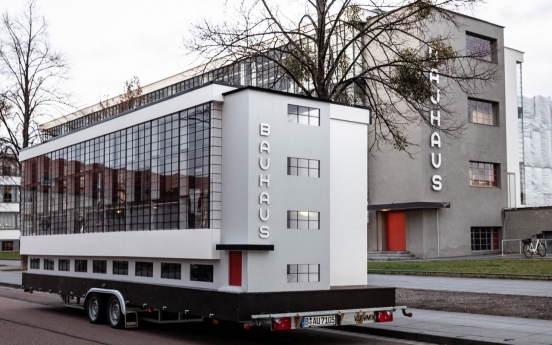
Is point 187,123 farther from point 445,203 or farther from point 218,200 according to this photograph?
point 445,203

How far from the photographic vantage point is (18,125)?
33125 mm

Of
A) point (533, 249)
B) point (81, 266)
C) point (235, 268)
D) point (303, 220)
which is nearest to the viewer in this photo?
point (235, 268)

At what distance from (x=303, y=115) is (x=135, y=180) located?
378 cm

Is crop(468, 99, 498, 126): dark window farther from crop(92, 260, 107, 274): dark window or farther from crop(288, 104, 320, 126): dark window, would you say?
crop(288, 104, 320, 126): dark window

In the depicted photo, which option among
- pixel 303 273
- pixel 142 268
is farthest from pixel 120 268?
pixel 303 273

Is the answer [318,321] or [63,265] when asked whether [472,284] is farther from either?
[63,265]

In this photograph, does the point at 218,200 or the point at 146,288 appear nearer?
the point at 218,200

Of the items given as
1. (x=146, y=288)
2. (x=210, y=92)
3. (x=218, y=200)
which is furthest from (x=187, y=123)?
(x=146, y=288)

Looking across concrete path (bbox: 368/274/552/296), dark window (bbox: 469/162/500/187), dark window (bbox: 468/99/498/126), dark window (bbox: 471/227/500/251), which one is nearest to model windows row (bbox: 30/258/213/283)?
concrete path (bbox: 368/274/552/296)

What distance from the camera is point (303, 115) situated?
1047 centimetres

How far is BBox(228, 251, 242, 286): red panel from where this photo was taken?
31.9 ft

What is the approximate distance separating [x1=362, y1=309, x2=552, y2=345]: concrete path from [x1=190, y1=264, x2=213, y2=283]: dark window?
141 inches

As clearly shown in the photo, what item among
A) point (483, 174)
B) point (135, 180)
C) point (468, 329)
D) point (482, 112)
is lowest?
point (468, 329)

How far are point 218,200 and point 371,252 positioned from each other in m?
28.8
